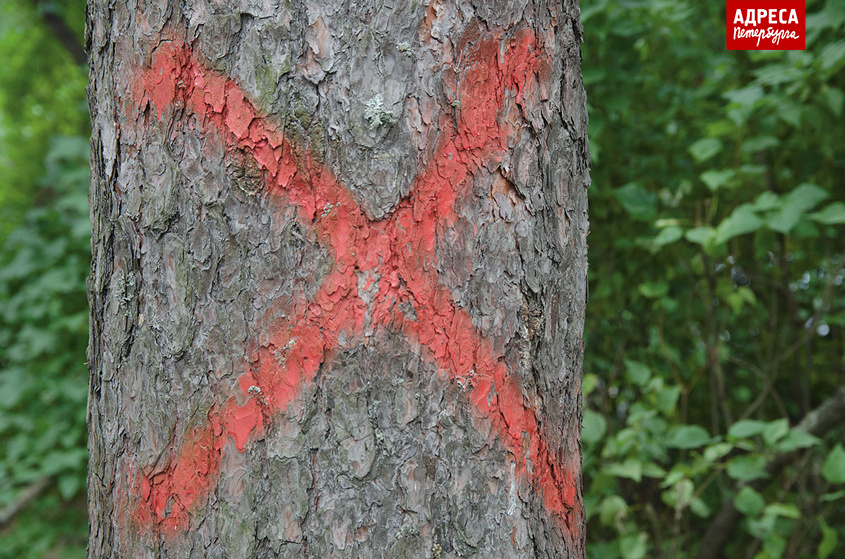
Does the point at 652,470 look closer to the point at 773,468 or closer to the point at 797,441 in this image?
the point at 797,441

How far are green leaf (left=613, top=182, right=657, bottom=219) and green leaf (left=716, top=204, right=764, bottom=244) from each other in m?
0.26

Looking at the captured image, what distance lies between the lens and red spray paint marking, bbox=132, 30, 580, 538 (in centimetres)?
72

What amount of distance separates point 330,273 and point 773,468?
195 centimetres

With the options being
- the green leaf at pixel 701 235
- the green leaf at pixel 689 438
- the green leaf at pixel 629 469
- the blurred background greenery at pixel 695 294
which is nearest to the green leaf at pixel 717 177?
the blurred background greenery at pixel 695 294

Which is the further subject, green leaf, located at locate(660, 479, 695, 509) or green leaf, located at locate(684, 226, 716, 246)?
green leaf, located at locate(660, 479, 695, 509)

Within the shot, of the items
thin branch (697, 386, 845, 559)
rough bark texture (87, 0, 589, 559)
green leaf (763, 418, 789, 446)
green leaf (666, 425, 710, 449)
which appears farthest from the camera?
thin branch (697, 386, 845, 559)

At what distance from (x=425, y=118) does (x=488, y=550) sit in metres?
0.51

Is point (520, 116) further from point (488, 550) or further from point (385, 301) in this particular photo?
point (488, 550)

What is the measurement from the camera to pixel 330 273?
0.71 m

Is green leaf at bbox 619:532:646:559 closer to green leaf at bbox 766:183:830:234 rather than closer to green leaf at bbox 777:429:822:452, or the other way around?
green leaf at bbox 777:429:822:452

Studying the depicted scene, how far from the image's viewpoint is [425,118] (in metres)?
0.72

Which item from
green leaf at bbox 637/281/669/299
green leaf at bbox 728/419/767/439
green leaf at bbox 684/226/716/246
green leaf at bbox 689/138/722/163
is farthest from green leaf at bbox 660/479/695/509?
green leaf at bbox 689/138/722/163

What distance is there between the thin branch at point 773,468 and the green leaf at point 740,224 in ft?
2.36

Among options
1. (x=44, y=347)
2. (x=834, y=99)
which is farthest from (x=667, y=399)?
(x=44, y=347)
